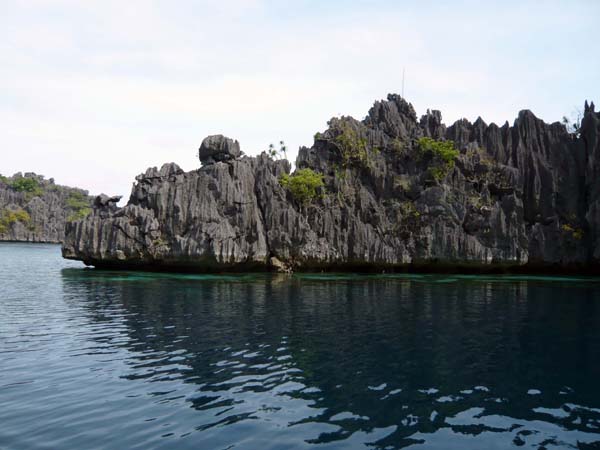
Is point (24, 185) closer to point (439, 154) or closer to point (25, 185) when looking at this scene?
point (25, 185)

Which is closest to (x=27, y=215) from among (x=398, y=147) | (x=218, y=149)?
(x=218, y=149)

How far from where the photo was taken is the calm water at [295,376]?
38.8ft

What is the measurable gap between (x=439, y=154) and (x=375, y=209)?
1361 cm

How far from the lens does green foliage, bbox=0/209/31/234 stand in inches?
6860

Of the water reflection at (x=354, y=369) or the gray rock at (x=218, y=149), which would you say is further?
the gray rock at (x=218, y=149)

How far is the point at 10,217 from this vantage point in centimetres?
17575

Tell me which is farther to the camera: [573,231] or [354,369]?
[573,231]

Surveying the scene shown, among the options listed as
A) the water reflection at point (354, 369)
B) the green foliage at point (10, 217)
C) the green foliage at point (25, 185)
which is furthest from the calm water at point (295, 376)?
the green foliage at point (25, 185)

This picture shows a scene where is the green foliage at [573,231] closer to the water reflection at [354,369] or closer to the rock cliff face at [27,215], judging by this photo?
the water reflection at [354,369]

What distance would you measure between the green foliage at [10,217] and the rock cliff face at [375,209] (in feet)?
428

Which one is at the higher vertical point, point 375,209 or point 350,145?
point 350,145

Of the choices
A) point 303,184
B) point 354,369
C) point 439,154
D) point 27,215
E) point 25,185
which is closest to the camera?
point 354,369

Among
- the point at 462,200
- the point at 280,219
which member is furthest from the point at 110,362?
the point at 462,200

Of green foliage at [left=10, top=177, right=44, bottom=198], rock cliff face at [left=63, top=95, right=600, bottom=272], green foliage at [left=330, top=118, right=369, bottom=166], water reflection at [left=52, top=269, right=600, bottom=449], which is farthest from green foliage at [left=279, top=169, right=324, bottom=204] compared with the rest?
green foliage at [left=10, top=177, right=44, bottom=198]
